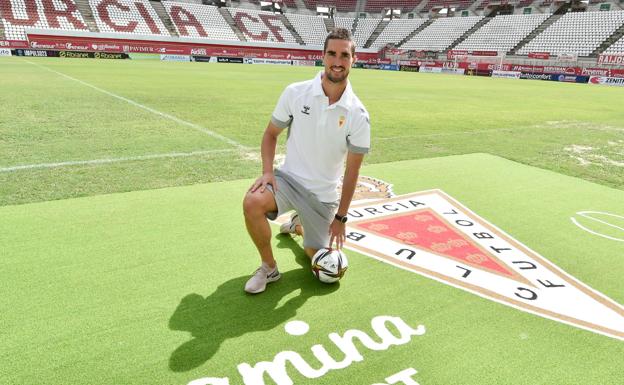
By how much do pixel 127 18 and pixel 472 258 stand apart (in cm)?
5553

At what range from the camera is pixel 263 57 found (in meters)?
52.9

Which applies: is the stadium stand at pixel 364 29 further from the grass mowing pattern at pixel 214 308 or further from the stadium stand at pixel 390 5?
the grass mowing pattern at pixel 214 308

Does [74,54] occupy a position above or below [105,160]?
above

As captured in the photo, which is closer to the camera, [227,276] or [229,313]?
[229,313]

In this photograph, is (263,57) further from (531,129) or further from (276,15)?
(531,129)

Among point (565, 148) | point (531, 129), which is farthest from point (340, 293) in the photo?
point (531, 129)

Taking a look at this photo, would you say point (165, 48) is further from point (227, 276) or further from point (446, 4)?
point (227, 276)

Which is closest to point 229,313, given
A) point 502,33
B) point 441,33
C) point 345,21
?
point 502,33

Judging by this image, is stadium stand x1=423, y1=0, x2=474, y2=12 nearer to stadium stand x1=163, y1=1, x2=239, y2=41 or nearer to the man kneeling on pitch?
stadium stand x1=163, y1=1, x2=239, y2=41

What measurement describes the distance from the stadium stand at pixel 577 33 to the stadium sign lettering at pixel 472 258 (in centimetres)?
4480

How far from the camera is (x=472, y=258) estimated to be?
12.5ft

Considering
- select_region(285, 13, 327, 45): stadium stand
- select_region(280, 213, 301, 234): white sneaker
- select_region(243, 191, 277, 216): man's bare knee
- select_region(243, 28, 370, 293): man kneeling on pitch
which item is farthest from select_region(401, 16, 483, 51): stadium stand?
select_region(243, 191, 277, 216): man's bare knee

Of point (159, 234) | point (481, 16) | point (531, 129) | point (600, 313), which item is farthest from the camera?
point (481, 16)

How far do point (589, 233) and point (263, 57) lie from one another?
52403 mm
